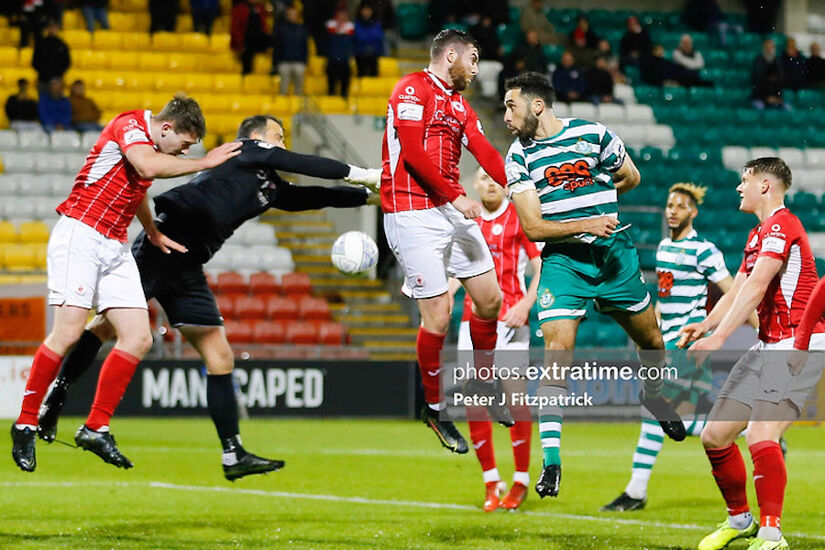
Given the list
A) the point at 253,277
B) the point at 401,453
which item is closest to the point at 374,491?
the point at 401,453

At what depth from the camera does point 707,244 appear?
33.2ft

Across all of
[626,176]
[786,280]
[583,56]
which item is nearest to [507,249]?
[626,176]

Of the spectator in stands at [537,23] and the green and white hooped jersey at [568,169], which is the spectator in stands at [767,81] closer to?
the spectator in stands at [537,23]

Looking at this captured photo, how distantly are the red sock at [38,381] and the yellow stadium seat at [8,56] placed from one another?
1427cm

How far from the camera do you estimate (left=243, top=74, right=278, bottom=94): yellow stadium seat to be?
21.7 m

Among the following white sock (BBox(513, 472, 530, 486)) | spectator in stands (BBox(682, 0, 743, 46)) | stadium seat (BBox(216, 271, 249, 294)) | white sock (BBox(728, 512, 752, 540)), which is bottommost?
white sock (BBox(513, 472, 530, 486))

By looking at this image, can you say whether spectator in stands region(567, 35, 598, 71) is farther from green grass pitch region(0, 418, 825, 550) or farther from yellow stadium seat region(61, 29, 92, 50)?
green grass pitch region(0, 418, 825, 550)

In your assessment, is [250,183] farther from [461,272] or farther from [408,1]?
[408,1]

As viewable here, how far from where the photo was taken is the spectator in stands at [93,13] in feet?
70.5

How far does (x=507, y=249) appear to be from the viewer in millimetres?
9922

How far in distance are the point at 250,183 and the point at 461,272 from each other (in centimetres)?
142

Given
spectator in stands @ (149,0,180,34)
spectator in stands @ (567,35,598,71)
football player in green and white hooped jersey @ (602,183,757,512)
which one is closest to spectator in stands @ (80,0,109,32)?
spectator in stands @ (149,0,180,34)

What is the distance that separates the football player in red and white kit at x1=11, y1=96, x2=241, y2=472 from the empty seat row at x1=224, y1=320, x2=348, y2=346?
971cm

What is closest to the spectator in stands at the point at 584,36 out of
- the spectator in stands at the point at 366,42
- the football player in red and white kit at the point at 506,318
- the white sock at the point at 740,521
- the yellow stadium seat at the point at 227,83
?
the spectator in stands at the point at 366,42
